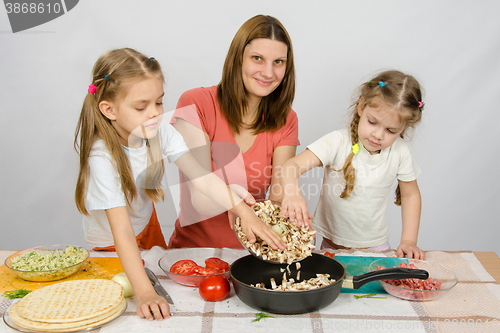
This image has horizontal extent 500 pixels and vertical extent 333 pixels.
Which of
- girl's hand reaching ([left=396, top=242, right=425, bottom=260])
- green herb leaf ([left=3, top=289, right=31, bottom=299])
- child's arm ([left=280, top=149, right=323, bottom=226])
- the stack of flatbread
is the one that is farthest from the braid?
green herb leaf ([left=3, top=289, right=31, bottom=299])

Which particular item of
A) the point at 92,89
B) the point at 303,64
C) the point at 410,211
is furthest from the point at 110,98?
the point at 303,64

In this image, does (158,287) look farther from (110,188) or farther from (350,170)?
(350,170)

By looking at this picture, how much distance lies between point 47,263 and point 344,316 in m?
0.93

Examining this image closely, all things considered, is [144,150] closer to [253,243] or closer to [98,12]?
[253,243]

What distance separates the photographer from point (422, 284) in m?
1.26

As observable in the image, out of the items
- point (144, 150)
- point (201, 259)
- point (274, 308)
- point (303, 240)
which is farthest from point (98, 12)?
point (274, 308)

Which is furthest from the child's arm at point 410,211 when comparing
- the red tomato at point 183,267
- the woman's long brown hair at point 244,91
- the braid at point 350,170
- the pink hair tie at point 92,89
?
the pink hair tie at point 92,89

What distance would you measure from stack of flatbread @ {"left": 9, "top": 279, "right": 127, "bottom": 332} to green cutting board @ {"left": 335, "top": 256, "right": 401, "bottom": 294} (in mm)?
677

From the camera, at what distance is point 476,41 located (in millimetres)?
2535

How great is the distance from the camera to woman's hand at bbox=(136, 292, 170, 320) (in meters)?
1.11

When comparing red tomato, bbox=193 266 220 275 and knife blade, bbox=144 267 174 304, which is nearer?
knife blade, bbox=144 267 174 304

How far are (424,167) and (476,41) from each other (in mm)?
838

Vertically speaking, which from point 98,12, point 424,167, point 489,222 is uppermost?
point 98,12

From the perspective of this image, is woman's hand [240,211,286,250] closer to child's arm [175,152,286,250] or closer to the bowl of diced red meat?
child's arm [175,152,286,250]
